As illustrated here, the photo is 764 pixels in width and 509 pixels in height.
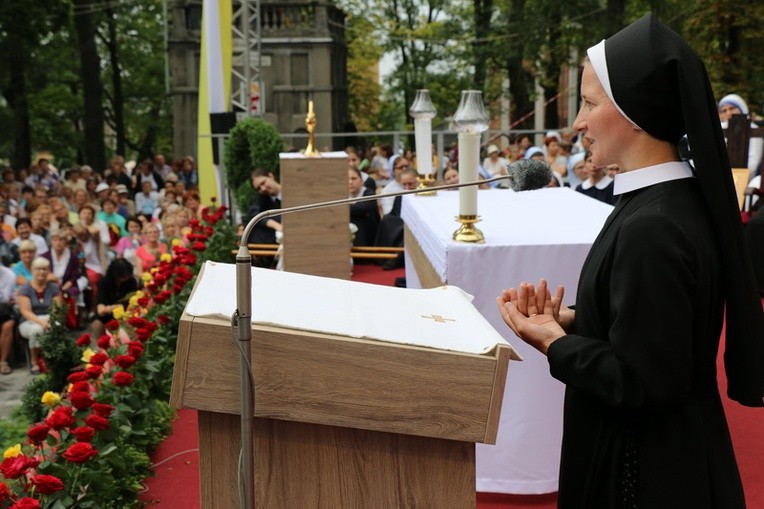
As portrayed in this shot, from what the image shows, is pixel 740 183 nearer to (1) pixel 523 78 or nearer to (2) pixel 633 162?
(2) pixel 633 162

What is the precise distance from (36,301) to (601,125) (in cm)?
882

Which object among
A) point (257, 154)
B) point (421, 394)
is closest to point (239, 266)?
point (421, 394)

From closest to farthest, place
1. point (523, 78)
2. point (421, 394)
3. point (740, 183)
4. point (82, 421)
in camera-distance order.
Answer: point (421, 394) → point (82, 421) → point (740, 183) → point (523, 78)

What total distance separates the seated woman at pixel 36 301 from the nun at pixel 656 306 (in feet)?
27.6

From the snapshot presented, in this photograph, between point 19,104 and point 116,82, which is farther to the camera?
point 116,82

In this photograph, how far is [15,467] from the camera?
3355mm

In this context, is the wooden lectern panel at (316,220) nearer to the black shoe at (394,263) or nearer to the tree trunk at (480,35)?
the black shoe at (394,263)

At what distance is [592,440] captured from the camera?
226cm

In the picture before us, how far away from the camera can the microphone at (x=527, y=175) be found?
2336 mm

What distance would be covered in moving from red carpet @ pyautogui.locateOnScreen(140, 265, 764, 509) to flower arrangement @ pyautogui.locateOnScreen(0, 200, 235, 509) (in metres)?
0.08

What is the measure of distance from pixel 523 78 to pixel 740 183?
574 inches

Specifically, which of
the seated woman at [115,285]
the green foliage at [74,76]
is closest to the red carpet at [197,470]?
the seated woman at [115,285]

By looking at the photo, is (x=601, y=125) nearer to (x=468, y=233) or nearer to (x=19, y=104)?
(x=468, y=233)

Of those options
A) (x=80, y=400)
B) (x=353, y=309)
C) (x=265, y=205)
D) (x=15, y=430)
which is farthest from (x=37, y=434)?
(x=265, y=205)
